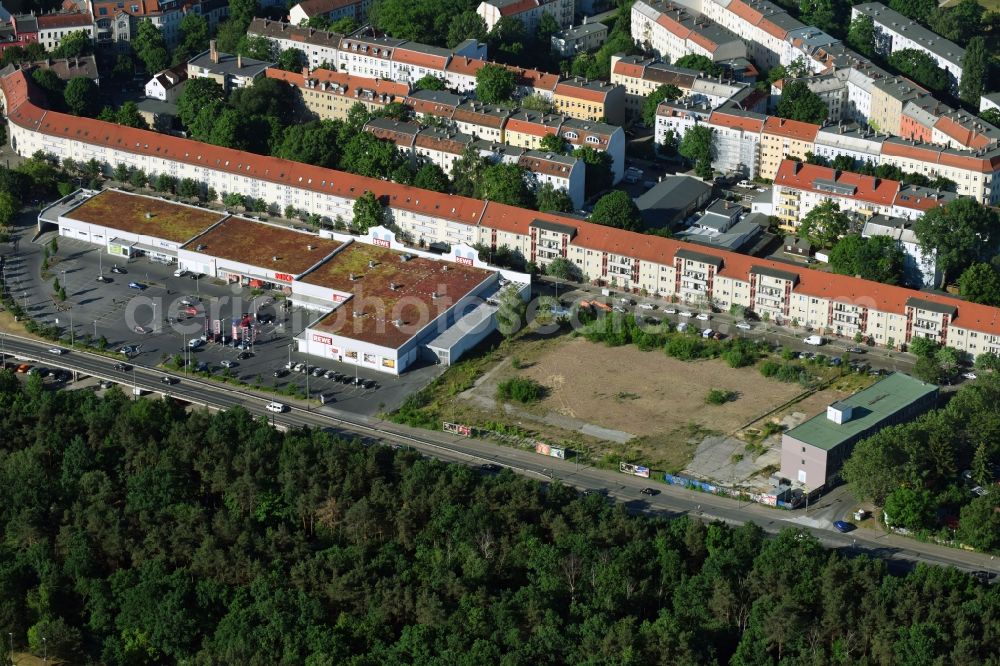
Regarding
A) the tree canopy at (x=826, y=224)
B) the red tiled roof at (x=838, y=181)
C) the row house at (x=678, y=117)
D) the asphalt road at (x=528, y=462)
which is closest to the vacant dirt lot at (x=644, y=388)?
the asphalt road at (x=528, y=462)

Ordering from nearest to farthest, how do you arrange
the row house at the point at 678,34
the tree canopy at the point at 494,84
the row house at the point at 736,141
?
the row house at the point at 736,141, the tree canopy at the point at 494,84, the row house at the point at 678,34

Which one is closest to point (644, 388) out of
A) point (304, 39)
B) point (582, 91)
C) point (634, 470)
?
point (634, 470)

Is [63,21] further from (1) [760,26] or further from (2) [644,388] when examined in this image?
(2) [644,388]

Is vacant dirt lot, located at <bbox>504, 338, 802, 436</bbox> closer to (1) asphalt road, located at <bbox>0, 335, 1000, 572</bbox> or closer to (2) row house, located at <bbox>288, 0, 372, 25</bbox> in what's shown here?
(1) asphalt road, located at <bbox>0, 335, 1000, 572</bbox>

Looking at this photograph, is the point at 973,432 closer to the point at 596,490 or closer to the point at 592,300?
the point at 596,490

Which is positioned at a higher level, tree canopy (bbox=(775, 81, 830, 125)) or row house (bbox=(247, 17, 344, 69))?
row house (bbox=(247, 17, 344, 69))

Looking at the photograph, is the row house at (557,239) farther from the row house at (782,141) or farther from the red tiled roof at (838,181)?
the row house at (782,141)

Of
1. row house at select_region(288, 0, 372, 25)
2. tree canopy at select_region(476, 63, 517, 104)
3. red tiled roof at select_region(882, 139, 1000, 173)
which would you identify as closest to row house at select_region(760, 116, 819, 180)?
red tiled roof at select_region(882, 139, 1000, 173)
